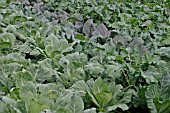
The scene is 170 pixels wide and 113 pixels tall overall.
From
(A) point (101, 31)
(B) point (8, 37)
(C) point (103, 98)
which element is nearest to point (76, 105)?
(C) point (103, 98)

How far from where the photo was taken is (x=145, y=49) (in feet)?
9.12

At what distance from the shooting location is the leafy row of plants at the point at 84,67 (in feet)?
6.95

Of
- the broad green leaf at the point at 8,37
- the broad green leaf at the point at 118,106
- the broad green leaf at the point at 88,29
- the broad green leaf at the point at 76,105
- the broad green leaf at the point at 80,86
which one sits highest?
the broad green leaf at the point at 76,105

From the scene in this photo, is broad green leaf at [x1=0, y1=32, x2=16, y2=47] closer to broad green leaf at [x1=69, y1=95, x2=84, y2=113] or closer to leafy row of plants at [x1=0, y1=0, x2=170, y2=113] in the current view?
leafy row of plants at [x1=0, y1=0, x2=170, y2=113]

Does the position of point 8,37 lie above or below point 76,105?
below

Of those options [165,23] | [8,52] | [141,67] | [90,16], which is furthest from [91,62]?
[90,16]

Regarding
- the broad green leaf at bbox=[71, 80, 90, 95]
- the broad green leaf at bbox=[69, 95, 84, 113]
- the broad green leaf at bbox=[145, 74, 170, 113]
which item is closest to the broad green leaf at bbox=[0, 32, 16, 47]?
the broad green leaf at bbox=[71, 80, 90, 95]

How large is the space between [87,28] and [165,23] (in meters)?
0.88

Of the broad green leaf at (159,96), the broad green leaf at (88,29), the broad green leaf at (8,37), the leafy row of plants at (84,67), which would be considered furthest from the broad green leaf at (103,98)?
the broad green leaf at (88,29)

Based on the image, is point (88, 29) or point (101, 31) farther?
point (88, 29)

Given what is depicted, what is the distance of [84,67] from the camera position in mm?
2527

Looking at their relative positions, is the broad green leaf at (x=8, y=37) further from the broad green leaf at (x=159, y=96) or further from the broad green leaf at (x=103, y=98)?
the broad green leaf at (x=159, y=96)

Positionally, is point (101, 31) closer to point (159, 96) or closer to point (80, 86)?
point (80, 86)

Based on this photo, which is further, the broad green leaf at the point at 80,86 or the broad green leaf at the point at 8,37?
the broad green leaf at the point at 8,37
